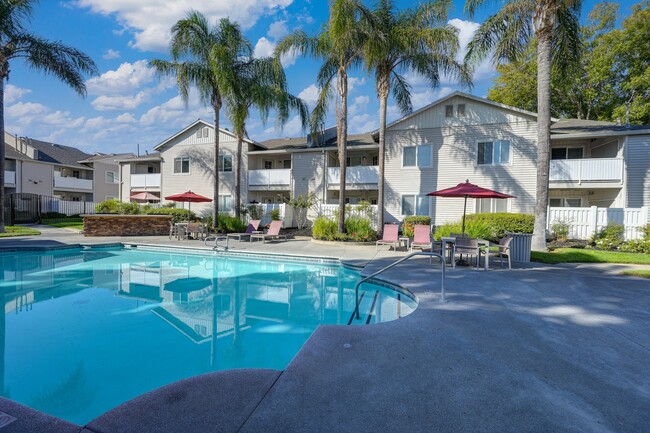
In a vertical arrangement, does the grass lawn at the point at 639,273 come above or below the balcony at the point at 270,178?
below

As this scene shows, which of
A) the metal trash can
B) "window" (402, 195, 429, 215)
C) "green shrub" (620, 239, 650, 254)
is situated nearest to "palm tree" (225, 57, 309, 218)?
"window" (402, 195, 429, 215)

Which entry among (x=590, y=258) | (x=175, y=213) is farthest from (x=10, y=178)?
(x=590, y=258)

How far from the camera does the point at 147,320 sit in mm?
6773

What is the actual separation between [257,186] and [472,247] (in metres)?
18.2

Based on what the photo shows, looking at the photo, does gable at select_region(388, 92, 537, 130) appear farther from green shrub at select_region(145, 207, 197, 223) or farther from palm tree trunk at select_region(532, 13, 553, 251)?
green shrub at select_region(145, 207, 197, 223)

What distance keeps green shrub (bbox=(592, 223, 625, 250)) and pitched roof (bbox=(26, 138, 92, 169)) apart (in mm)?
43539

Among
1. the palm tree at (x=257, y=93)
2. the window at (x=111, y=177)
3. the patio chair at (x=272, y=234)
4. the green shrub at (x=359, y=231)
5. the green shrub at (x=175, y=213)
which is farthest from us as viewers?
the window at (x=111, y=177)

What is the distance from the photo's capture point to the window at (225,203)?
1017 inches

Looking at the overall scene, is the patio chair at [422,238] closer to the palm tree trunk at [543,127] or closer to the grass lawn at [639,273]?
the palm tree trunk at [543,127]

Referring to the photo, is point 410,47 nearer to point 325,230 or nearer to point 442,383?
point 325,230

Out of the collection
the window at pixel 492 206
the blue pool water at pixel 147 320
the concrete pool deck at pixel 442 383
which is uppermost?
the window at pixel 492 206

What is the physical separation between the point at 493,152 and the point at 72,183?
1567 inches

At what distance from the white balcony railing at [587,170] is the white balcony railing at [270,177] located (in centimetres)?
1632

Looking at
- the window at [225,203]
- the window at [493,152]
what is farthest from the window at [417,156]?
the window at [225,203]
